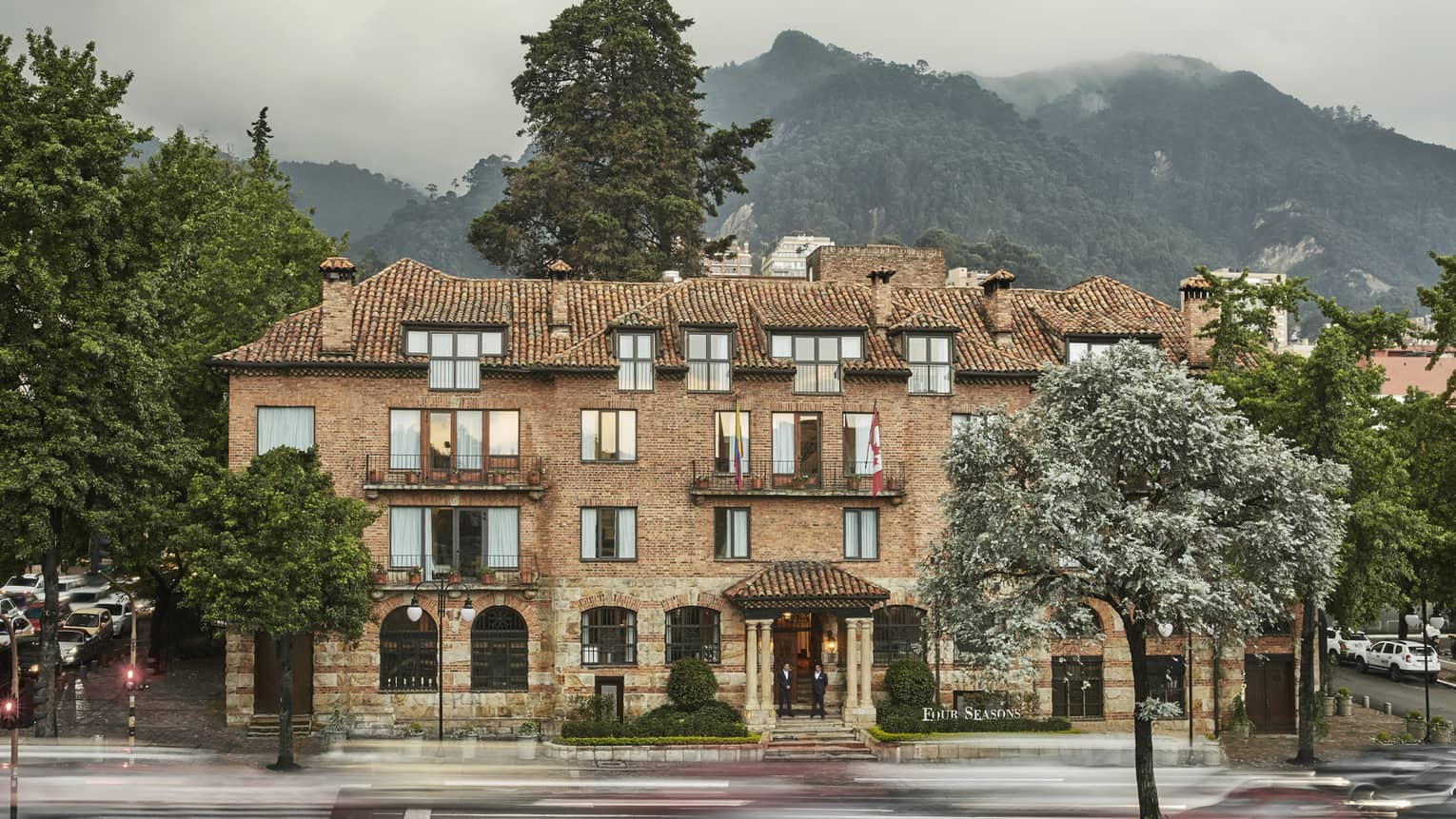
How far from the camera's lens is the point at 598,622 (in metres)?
46.7

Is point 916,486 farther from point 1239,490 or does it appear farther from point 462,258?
point 462,258

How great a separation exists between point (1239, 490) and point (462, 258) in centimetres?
14428

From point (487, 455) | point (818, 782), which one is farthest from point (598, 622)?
point (818, 782)

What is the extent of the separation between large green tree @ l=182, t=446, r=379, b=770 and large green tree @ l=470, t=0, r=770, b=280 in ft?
95.7

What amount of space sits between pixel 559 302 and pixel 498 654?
41.2 ft

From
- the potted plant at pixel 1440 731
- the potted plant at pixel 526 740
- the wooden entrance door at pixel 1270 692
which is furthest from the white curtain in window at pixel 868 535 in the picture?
the potted plant at pixel 1440 731

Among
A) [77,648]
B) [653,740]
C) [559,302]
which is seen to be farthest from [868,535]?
[77,648]

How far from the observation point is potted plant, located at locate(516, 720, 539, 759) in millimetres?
41969

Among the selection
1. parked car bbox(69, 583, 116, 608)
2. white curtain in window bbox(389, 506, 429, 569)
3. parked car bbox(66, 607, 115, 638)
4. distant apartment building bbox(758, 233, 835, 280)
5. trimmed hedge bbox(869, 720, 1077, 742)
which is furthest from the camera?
distant apartment building bbox(758, 233, 835, 280)

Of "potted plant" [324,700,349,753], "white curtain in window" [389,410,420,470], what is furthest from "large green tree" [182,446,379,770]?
"white curtain in window" [389,410,420,470]

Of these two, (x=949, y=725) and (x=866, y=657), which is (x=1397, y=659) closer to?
(x=949, y=725)

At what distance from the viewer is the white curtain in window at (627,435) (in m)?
47.0

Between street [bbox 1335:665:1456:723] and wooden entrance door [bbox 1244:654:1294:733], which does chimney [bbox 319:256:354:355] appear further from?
street [bbox 1335:665:1456:723]

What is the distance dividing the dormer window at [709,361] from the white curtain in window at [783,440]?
214cm
